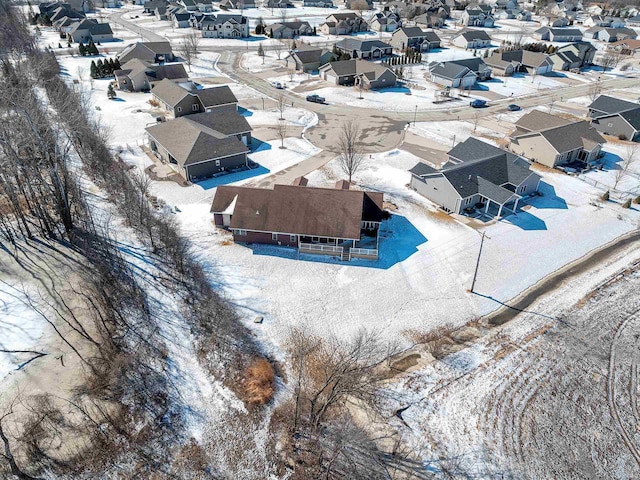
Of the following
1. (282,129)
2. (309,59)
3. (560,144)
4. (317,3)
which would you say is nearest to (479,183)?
(560,144)

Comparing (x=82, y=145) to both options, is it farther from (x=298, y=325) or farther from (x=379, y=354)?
(x=379, y=354)

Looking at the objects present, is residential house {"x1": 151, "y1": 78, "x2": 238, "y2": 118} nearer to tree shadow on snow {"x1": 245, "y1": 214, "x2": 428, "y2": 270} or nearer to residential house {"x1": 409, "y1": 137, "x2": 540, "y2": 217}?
residential house {"x1": 409, "y1": 137, "x2": 540, "y2": 217}

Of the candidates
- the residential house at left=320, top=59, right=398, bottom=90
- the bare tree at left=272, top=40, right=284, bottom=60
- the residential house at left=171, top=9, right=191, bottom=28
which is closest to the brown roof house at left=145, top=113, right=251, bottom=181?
Answer: the residential house at left=320, top=59, right=398, bottom=90

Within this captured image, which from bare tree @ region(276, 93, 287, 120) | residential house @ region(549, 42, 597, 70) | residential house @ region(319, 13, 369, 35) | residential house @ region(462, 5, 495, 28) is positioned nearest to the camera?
bare tree @ region(276, 93, 287, 120)

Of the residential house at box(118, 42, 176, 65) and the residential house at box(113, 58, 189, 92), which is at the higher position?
the residential house at box(118, 42, 176, 65)

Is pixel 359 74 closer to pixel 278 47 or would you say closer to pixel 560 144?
pixel 278 47

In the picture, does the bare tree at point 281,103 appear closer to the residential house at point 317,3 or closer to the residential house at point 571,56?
the residential house at point 571,56

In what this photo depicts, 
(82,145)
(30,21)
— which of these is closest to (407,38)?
(82,145)

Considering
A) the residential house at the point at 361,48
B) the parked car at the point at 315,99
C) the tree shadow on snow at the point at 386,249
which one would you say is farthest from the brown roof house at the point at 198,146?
the residential house at the point at 361,48
